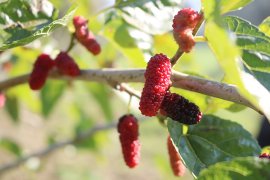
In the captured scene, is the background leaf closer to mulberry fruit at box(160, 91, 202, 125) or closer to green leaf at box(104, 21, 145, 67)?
green leaf at box(104, 21, 145, 67)

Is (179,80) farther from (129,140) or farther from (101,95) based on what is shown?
(101,95)

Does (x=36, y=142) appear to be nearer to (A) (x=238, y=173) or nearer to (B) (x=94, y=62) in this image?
(B) (x=94, y=62)

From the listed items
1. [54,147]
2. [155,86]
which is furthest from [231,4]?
[54,147]

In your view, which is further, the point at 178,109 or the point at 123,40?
the point at 123,40

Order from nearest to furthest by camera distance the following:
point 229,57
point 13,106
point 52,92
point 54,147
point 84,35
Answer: point 229,57 < point 84,35 < point 52,92 < point 13,106 < point 54,147

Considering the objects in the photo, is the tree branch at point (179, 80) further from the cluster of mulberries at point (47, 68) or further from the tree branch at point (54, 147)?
the tree branch at point (54, 147)

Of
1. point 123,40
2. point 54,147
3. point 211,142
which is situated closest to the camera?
point 211,142
